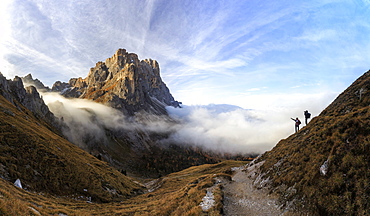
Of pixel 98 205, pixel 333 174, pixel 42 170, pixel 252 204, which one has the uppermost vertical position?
pixel 333 174

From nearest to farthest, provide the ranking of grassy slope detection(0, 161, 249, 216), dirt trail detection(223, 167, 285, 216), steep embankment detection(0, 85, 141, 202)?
grassy slope detection(0, 161, 249, 216) < dirt trail detection(223, 167, 285, 216) < steep embankment detection(0, 85, 141, 202)

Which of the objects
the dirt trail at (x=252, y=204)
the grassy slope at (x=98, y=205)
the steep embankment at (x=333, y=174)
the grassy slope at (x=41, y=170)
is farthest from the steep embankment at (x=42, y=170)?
the steep embankment at (x=333, y=174)

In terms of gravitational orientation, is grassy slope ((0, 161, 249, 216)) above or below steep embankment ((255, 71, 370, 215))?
below

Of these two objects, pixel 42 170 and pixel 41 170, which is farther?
pixel 42 170

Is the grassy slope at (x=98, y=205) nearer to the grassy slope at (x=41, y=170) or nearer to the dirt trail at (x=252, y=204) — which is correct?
the dirt trail at (x=252, y=204)

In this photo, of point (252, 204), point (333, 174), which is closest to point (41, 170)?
point (252, 204)

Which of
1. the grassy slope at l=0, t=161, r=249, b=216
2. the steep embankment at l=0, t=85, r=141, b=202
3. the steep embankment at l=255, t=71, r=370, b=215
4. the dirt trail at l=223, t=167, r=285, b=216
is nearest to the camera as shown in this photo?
the steep embankment at l=255, t=71, r=370, b=215

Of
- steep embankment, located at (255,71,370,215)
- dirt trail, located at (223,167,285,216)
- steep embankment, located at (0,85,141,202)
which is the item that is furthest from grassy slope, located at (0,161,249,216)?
steep embankment, located at (255,71,370,215)

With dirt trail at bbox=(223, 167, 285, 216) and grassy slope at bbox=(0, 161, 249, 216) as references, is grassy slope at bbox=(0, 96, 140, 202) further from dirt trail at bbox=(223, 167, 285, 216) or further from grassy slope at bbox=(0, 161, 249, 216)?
dirt trail at bbox=(223, 167, 285, 216)

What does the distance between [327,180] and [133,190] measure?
5624 cm

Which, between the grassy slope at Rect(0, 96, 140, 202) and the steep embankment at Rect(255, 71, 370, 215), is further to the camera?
the grassy slope at Rect(0, 96, 140, 202)

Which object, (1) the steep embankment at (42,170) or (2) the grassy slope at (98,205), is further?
(1) the steep embankment at (42,170)

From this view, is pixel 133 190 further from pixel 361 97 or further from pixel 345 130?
pixel 361 97

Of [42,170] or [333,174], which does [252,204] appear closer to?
[333,174]
